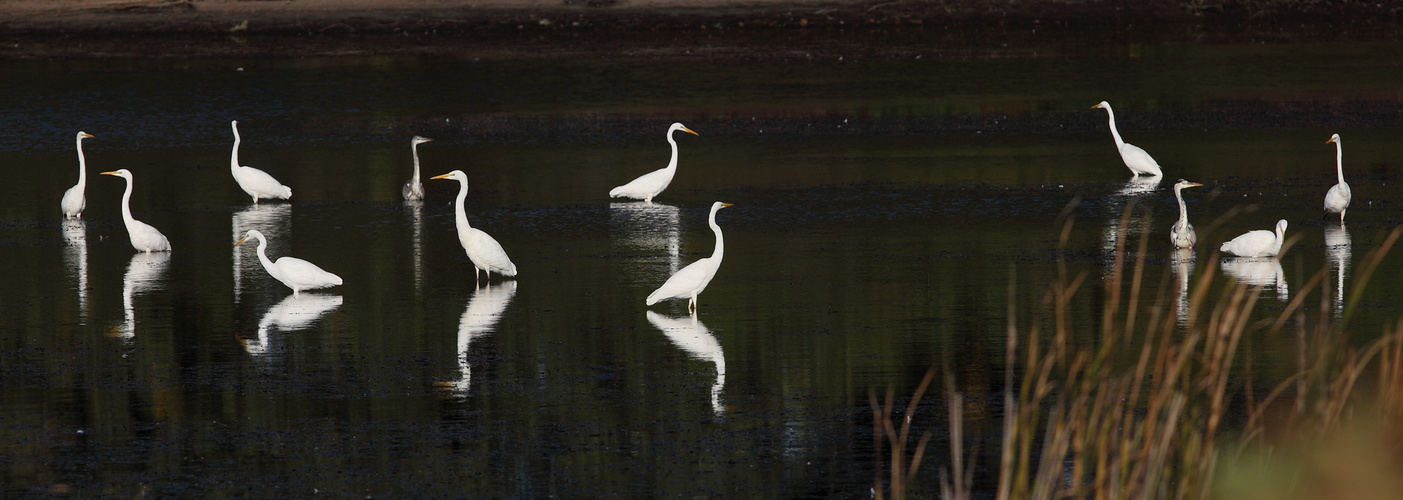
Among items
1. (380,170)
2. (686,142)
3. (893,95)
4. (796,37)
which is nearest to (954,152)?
(686,142)

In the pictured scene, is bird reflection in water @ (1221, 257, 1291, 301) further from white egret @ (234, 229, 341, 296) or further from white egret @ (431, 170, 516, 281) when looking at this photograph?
white egret @ (234, 229, 341, 296)

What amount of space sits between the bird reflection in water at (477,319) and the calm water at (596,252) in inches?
1.4

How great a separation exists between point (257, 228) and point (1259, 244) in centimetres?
844

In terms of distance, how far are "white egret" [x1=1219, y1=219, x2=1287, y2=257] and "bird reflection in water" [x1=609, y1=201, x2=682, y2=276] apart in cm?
401

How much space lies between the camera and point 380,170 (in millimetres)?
18578

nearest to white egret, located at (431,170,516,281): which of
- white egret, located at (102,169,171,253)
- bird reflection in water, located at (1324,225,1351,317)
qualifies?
white egret, located at (102,169,171,253)

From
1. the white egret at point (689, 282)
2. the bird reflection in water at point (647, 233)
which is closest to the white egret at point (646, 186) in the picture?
the bird reflection in water at point (647, 233)

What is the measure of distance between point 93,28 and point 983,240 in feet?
72.0

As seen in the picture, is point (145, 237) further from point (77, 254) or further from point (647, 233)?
point (647, 233)

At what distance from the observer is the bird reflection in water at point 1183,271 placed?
32.3 feet

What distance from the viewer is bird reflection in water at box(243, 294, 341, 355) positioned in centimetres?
960

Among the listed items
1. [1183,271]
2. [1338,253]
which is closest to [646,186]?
[1183,271]

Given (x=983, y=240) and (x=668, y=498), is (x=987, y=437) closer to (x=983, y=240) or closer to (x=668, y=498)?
(x=668, y=498)

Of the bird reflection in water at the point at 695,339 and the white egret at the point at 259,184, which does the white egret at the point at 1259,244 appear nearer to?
the bird reflection in water at the point at 695,339
